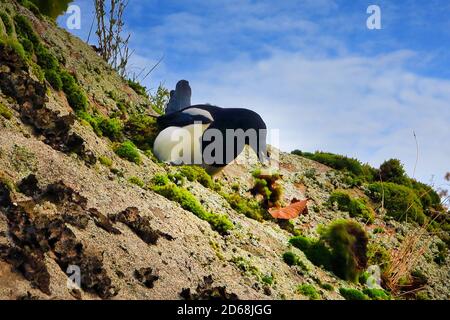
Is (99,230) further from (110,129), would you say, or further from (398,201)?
(398,201)

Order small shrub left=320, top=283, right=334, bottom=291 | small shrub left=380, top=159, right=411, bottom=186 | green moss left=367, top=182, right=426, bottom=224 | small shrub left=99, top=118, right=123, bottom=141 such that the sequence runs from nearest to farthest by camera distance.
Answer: small shrub left=320, top=283, right=334, bottom=291 → small shrub left=99, top=118, right=123, bottom=141 → green moss left=367, top=182, right=426, bottom=224 → small shrub left=380, top=159, right=411, bottom=186

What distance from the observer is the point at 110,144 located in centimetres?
1066

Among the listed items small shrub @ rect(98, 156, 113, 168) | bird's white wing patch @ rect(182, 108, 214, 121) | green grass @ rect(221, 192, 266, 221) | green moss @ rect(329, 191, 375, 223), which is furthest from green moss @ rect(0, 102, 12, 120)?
green moss @ rect(329, 191, 375, 223)

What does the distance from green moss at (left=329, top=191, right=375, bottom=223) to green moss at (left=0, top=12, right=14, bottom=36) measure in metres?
10.4

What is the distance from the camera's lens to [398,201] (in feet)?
57.5

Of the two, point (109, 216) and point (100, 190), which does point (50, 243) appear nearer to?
point (109, 216)

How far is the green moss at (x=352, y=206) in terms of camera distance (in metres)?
15.6

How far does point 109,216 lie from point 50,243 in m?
1.61

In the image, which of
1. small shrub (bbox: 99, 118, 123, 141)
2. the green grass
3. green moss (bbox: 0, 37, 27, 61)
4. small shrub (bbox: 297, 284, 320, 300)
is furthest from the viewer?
the green grass

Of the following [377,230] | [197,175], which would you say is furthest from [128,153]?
[377,230]

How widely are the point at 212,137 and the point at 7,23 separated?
5182 mm

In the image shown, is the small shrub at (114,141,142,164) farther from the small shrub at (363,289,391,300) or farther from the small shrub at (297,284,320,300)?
the small shrub at (363,289,391,300)

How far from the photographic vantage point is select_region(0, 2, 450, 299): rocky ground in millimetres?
5504

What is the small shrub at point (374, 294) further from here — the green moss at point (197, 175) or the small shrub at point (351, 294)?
the green moss at point (197, 175)
